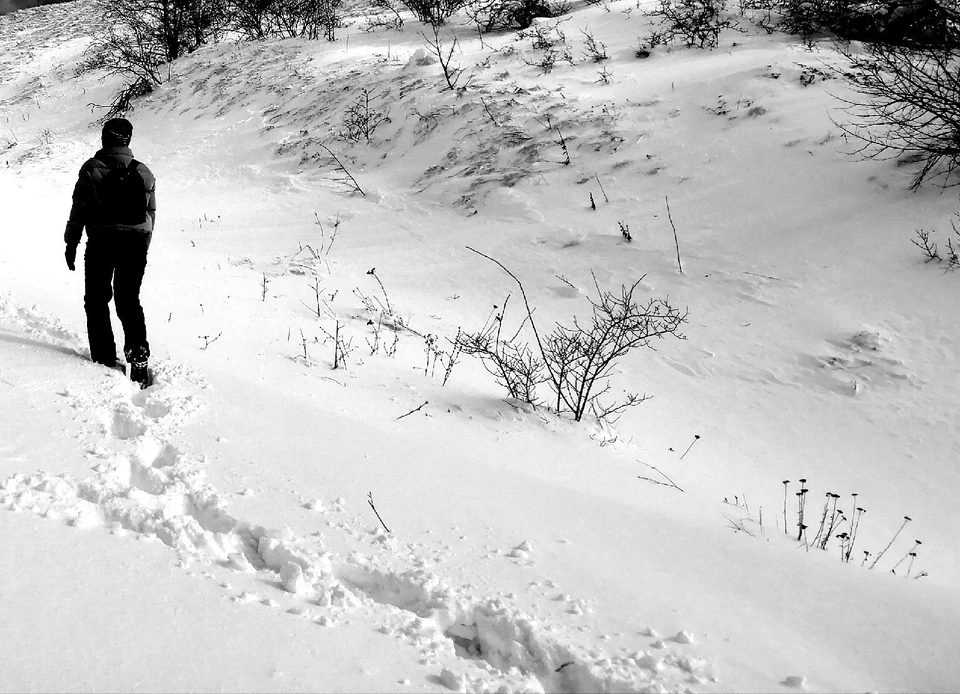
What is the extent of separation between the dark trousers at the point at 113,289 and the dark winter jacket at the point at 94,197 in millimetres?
45

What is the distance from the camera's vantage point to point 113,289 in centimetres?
389

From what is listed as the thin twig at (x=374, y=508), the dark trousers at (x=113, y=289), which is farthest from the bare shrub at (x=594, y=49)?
the thin twig at (x=374, y=508)

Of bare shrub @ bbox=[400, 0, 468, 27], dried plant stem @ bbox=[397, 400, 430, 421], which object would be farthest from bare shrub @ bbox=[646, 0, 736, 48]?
dried plant stem @ bbox=[397, 400, 430, 421]

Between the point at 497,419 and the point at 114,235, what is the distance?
2.34 meters

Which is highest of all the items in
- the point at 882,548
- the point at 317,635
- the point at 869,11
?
the point at 869,11

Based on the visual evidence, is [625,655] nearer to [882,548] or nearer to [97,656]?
[97,656]

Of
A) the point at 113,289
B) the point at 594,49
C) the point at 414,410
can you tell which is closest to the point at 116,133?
the point at 113,289

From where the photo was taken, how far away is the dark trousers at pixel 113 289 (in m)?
3.70

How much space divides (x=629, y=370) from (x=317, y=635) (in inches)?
156

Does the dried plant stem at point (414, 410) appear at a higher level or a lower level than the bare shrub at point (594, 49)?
lower

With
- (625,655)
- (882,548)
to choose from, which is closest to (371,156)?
(882,548)

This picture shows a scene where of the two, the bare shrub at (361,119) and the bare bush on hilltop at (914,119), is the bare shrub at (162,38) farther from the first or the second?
the bare bush on hilltop at (914,119)

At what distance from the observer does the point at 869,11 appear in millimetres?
A: 10477

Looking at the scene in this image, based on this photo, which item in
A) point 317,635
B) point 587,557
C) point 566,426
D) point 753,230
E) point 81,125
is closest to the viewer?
point 317,635
